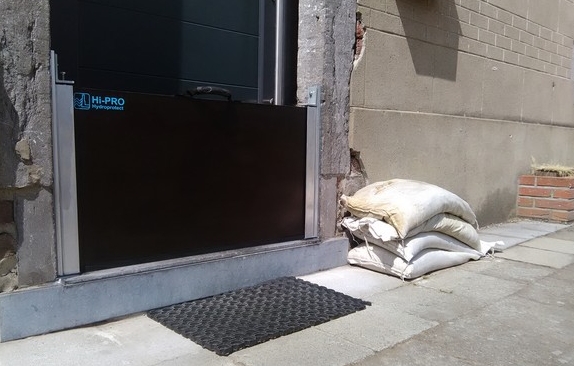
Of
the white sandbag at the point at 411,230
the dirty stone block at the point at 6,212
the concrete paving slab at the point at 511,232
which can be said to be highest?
the dirty stone block at the point at 6,212

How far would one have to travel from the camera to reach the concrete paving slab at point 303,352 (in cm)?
279

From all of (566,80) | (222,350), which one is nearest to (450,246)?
(222,350)

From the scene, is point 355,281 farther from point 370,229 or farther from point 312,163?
point 312,163

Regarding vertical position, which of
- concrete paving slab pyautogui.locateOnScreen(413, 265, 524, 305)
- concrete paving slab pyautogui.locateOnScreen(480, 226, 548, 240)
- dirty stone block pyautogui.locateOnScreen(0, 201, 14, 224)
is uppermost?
dirty stone block pyautogui.locateOnScreen(0, 201, 14, 224)

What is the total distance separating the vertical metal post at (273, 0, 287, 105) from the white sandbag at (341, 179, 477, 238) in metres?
1.14

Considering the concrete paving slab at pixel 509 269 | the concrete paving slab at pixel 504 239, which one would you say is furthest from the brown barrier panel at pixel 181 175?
the concrete paving slab at pixel 504 239

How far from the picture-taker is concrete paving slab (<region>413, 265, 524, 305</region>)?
13.2 ft

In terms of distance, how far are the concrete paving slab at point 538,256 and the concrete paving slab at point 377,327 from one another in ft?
7.47

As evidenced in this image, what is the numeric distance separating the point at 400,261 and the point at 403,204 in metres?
0.51

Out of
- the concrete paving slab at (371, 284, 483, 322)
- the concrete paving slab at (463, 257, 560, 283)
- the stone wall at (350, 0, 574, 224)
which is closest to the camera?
the concrete paving slab at (371, 284, 483, 322)

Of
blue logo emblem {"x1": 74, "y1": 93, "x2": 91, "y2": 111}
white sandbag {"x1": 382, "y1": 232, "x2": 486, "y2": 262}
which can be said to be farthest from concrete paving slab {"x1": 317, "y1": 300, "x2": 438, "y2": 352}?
blue logo emblem {"x1": 74, "y1": 93, "x2": 91, "y2": 111}

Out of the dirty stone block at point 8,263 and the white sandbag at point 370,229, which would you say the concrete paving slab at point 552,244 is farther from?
the dirty stone block at point 8,263

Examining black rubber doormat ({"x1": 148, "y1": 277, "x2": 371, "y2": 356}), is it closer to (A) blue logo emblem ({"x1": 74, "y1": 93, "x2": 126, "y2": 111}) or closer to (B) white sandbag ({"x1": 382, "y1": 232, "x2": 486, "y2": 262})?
(B) white sandbag ({"x1": 382, "y1": 232, "x2": 486, "y2": 262})

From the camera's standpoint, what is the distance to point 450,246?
473 cm
